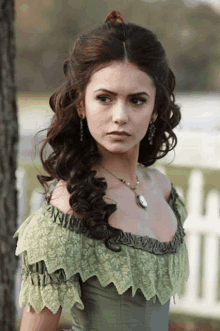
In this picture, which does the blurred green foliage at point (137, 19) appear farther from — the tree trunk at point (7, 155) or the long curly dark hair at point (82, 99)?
the long curly dark hair at point (82, 99)

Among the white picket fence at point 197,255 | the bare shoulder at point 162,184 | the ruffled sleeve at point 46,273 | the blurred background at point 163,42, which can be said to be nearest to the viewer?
the ruffled sleeve at point 46,273

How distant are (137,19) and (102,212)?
11.5 meters

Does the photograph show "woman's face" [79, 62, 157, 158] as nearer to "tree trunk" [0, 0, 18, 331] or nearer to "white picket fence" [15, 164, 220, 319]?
"tree trunk" [0, 0, 18, 331]

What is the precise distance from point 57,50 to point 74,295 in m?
12.4

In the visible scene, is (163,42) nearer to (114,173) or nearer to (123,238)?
(114,173)

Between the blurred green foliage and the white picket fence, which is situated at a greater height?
the blurred green foliage

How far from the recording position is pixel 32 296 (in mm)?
1503

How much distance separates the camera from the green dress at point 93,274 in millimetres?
1499

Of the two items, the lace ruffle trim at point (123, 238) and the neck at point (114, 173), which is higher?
the neck at point (114, 173)

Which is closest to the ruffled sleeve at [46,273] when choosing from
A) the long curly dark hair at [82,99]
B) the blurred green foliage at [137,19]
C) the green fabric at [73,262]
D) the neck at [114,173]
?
the green fabric at [73,262]

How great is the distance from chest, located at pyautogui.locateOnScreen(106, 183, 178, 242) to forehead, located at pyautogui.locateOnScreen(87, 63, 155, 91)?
348 mm

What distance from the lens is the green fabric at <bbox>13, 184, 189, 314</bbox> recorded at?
1.50m

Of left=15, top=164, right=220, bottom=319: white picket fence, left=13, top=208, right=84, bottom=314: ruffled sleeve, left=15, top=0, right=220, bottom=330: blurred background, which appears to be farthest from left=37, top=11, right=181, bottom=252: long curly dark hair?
left=15, top=0, right=220, bottom=330: blurred background

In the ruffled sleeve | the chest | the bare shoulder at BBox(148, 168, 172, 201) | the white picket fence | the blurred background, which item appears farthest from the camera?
the blurred background
